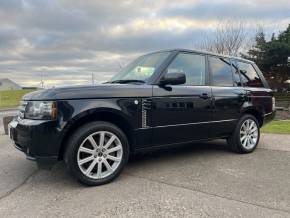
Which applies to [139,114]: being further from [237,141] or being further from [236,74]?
[236,74]

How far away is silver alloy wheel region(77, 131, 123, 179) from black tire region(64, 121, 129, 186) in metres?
0.04

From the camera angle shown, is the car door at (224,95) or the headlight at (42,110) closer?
the headlight at (42,110)

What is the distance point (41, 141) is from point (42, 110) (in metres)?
0.36

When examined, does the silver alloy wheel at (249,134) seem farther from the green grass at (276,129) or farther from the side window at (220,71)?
the green grass at (276,129)

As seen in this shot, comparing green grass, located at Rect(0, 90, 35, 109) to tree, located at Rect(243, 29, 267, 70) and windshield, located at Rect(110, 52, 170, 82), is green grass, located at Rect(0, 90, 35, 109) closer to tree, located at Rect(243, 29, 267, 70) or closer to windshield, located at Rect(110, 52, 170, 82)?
tree, located at Rect(243, 29, 267, 70)

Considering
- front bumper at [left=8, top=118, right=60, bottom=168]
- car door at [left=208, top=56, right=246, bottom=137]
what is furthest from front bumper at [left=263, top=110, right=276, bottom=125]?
front bumper at [left=8, top=118, right=60, bottom=168]

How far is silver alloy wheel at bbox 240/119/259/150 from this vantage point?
240 inches

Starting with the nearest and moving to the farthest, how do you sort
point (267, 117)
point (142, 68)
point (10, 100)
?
point (142, 68) < point (267, 117) < point (10, 100)

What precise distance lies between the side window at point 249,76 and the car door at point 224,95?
0.72 feet

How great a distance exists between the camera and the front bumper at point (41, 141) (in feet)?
12.9

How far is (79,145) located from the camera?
4.08 m

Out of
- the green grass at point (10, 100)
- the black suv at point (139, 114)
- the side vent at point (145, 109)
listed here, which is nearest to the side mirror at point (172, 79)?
the black suv at point (139, 114)

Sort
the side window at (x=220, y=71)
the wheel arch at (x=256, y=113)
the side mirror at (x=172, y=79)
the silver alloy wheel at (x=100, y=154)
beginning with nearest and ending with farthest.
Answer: the silver alloy wheel at (x=100, y=154) < the side mirror at (x=172, y=79) < the side window at (x=220, y=71) < the wheel arch at (x=256, y=113)

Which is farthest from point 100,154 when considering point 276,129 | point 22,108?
point 276,129
